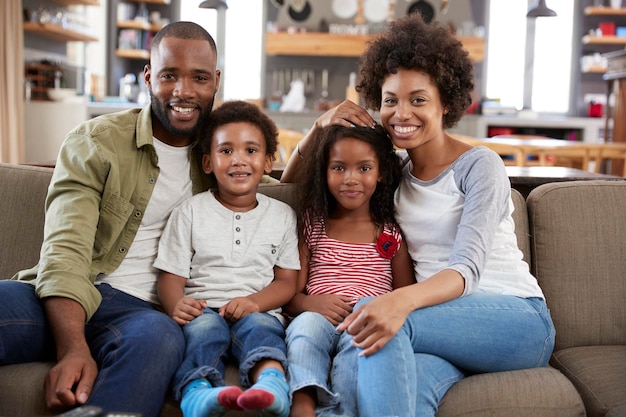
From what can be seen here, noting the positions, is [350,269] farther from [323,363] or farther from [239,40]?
[239,40]

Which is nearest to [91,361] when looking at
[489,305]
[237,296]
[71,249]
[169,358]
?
[169,358]

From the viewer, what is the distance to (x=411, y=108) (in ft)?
6.02

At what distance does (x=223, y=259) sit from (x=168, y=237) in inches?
6.2

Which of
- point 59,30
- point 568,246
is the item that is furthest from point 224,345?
point 59,30

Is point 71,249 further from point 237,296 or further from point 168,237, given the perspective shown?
point 237,296

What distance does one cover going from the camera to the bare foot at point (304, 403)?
1.50 metres

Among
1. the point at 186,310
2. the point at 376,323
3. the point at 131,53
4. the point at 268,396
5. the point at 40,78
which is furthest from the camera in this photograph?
the point at 131,53

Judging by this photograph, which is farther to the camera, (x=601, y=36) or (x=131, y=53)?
(x=601, y=36)

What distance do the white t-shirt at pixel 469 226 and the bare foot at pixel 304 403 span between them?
1.42 ft

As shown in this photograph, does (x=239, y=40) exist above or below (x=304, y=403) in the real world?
above

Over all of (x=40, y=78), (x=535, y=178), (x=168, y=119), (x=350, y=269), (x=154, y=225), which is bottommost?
(x=350, y=269)

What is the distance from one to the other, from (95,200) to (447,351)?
3.11 ft

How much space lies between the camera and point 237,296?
183 cm

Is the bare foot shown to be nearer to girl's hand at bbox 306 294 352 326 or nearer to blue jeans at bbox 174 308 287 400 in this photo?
blue jeans at bbox 174 308 287 400
